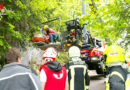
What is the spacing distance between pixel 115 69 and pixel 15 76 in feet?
5.61

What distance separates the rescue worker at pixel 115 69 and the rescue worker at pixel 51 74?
2.78 ft

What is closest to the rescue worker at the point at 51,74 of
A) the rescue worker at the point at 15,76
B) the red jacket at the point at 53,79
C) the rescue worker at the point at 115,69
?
the red jacket at the point at 53,79

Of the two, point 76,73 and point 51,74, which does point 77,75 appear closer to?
point 76,73

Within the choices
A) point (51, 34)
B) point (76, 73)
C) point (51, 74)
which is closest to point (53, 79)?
point (51, 74)

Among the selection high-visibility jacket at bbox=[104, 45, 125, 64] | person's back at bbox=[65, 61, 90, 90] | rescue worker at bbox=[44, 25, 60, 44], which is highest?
rescue worker at bbox=[44, 25, 60, 44]

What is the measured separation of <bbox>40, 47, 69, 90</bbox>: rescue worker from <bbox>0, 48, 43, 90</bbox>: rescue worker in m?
0.98

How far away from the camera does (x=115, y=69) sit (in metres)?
3.05

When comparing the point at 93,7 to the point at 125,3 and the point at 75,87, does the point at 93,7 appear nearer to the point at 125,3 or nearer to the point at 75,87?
the point at 125,3

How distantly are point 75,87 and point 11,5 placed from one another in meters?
6.56

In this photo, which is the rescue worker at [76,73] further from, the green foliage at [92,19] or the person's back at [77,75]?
the green foliage at [92,19]

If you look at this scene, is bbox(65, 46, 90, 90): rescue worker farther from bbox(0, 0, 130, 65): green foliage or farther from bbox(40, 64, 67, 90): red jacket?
bbox(0, 0, 130, 65): green foliage

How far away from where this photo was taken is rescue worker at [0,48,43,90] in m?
2.10

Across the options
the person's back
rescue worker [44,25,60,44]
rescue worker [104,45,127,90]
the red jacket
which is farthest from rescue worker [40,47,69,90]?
rescue worker [44,25,60,44]

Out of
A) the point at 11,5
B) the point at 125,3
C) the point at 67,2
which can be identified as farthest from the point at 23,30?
the point at 67,2
